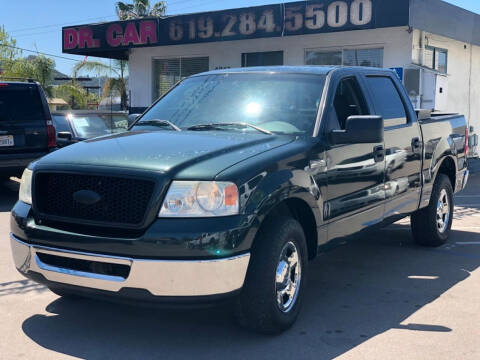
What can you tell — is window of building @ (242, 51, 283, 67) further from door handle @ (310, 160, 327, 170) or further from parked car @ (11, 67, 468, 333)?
door handle @ (310, 160, 327, 170)

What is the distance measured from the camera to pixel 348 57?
14.9 metres

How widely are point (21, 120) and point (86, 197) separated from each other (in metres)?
6.53

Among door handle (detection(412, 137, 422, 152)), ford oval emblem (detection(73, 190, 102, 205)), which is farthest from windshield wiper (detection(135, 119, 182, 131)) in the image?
door handle (detection(412, 137, 422, 152))

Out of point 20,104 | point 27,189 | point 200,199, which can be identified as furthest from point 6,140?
point 200,199

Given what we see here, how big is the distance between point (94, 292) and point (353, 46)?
1220cm

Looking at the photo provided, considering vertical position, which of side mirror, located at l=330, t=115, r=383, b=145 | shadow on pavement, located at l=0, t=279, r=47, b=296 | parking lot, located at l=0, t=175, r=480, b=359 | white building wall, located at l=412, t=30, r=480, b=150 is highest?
white building wall, located at l=412, t=30, r=480, b=150

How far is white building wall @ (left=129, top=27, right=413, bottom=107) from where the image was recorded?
14086mm

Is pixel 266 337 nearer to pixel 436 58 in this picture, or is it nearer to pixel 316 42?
pixel 316 42

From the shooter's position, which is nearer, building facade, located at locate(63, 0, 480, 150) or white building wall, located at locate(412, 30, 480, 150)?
building facade, located at locate(63, 0, 480, 150)

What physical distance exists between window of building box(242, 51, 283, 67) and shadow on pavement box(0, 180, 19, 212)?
7.06m

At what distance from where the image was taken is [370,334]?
4.25 m

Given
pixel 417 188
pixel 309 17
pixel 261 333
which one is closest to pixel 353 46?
pixel 309 17

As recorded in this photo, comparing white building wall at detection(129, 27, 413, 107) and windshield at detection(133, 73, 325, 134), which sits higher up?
white building wall at detection(129, 27, 413, 107)

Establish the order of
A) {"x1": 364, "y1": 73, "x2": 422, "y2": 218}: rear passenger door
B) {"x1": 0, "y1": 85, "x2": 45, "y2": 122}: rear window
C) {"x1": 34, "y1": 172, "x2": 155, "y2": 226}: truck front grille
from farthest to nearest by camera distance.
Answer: {"x1": 0, "y1": 85, "x2": 45, "y2": 122}: rear window
{"x1": 364, "y1": 73, "x2": 422, "y2": 218}: rear passenger door
{"x1": 34, "y1": 172, "x2": 155, "y2": 226}: truck front grille
